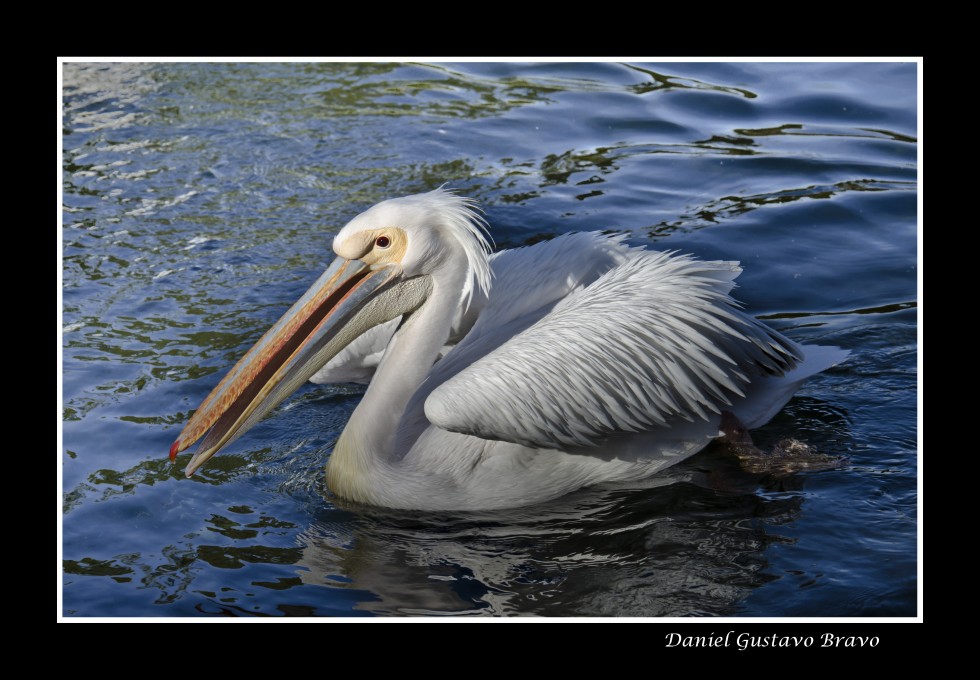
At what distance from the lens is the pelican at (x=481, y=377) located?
405cm

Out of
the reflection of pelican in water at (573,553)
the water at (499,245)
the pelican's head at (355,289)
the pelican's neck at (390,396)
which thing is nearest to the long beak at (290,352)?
the pelican's head at (355,289)

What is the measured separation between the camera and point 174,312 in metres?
5.84

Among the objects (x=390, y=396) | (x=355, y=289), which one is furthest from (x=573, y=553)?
(x=355, y=289)

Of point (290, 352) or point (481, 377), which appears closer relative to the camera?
point (481, 377)

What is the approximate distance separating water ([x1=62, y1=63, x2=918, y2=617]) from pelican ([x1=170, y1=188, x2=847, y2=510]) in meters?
0.16

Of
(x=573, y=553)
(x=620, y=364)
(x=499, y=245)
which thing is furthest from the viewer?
(x=499, y=245)

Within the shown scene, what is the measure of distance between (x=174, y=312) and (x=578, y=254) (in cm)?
231

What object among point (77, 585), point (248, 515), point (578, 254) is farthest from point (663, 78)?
point (77, 585)

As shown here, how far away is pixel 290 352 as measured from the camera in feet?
13.7

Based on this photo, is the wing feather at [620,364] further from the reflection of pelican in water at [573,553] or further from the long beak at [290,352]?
the long beak at [290,352]

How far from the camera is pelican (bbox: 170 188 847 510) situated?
405cm

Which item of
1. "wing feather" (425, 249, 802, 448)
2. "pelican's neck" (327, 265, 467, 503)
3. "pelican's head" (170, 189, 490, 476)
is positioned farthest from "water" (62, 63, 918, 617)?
"pelican's head" (170, 189, 490, 476)

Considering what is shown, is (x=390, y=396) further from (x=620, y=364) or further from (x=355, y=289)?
(x=620, y=364)

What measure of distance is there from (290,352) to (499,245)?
104 inches
